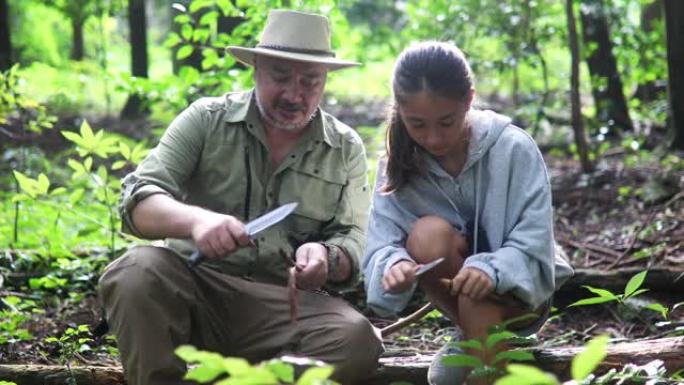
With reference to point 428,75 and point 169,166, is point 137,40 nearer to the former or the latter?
point 169,166

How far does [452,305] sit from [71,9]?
8.89 meters

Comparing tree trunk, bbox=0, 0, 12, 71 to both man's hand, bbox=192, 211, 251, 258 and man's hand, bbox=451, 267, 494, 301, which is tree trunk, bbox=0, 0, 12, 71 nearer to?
man's hand, bbox=192, 211, 251, 258

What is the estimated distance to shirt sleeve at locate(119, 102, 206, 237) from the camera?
140 inches

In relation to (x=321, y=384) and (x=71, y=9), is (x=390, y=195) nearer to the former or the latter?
(x=321, y=384)

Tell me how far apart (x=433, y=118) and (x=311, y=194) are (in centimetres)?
79

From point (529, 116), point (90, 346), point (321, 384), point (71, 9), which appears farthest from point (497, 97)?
point (321, 384)

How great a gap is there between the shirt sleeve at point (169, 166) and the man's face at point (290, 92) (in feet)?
0.89

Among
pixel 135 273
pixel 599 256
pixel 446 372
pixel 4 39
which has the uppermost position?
pixel 4 39

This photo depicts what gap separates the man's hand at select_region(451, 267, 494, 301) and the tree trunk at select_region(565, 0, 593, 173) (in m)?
4.93

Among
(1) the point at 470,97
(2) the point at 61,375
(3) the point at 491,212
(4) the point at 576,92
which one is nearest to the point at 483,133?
(1) the point at 470,97

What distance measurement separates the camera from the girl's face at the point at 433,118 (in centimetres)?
322

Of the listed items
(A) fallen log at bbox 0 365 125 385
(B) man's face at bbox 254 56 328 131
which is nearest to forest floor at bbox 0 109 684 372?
(A) fallen log at bbox 0 365 125 385

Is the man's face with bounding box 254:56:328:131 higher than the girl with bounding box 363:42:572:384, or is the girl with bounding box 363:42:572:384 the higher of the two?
the man's face with bounding box 254:56:328:131

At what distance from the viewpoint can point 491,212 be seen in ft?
11.1
